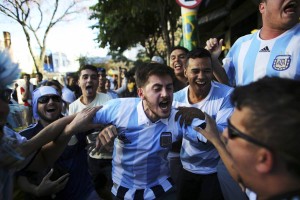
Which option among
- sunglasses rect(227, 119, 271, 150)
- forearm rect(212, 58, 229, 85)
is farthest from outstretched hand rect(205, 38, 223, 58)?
sunglasses rect(227, 119, 271, 150)

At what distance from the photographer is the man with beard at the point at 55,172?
292 centimetres

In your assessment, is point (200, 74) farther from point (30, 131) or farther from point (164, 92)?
point (30, 131)

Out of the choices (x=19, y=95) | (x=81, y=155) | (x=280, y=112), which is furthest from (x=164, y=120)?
(x=19, y=95)

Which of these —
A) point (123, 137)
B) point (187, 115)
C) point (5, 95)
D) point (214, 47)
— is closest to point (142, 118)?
point (123, 137)

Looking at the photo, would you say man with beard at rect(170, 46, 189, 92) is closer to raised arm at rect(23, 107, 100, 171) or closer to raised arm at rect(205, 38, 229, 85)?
raised arm at rect(205, 38, 229, 85)

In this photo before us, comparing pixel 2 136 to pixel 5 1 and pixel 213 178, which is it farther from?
pixel 5 1

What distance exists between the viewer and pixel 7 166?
1.97m

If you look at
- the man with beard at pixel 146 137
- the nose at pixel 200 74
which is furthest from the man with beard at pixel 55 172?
the nose at pixel 200 74

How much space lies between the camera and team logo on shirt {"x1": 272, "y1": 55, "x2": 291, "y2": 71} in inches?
110

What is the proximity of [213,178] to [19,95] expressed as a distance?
9.09 metres

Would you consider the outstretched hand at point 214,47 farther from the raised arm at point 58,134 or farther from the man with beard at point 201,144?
the raised arm at point 58,134

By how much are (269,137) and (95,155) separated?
12.1ft

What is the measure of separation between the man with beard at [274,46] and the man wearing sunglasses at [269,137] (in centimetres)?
122

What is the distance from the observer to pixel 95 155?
15.8 ft
